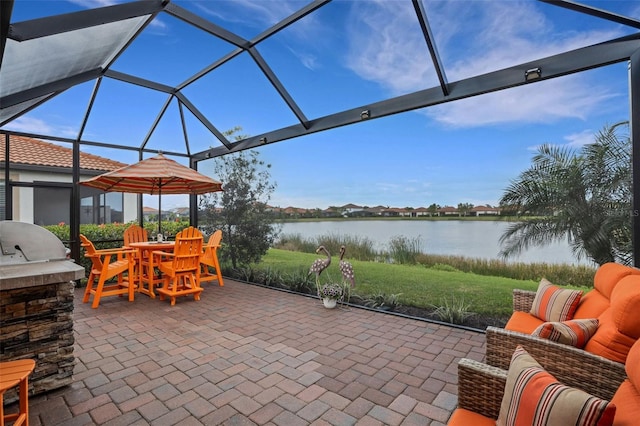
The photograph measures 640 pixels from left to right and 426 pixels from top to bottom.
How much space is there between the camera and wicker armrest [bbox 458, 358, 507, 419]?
1495 mm

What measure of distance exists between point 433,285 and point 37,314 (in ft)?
14.4

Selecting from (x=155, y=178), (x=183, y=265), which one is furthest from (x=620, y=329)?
(x=155, y=178)

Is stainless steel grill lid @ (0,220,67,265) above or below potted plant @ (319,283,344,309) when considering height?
above

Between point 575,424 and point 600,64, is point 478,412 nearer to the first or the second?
point 575,424

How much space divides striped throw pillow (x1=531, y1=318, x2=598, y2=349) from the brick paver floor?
2.92ft

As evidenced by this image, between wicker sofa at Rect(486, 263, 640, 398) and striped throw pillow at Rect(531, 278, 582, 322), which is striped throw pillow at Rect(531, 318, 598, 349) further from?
striped throw pillow at Rect(531, 278, 582, 322)

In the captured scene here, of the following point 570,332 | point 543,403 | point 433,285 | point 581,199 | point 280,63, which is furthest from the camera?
point 280,63

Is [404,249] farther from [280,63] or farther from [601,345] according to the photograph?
[280,63]

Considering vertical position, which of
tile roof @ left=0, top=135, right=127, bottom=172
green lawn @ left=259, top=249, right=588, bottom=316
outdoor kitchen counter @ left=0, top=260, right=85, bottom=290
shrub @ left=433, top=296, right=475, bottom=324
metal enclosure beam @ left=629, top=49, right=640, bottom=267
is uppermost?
tile roof @ left=0, top=135, right=127, bottom=172

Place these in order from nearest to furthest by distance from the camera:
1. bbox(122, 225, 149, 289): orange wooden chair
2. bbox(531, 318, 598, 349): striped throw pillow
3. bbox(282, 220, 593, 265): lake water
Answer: bbox(531, 318, 598, 349): striped throw pillow
bbox(282, 220, 593, 265): lake water
bbox(122, 225, 149, 289): orange wooden chair

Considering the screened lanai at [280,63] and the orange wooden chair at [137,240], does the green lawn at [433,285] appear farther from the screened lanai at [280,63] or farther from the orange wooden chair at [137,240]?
the orange wooden chair at [137,240]

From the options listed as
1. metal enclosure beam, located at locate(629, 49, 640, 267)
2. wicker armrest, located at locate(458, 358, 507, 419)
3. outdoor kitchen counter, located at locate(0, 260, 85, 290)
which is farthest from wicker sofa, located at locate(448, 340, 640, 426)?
outdoor kitchen counter, located at locate(0, 260, 85, 290)

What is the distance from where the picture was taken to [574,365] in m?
1.74

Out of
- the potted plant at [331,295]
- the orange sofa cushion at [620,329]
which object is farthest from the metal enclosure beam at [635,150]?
the potted plant at [331,295]
